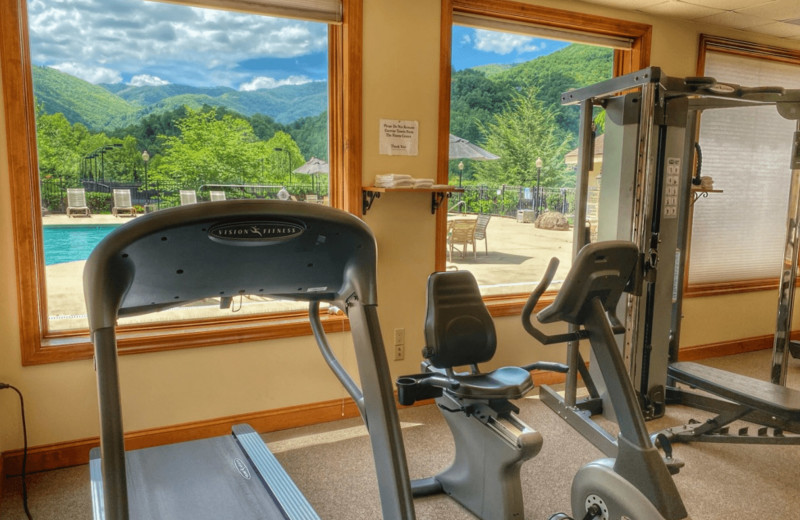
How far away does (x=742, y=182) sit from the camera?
4.63 m

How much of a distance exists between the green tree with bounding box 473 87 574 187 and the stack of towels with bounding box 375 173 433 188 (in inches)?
27.9

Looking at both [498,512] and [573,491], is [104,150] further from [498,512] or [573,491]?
[573,491]

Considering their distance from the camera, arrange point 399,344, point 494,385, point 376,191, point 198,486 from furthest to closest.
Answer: point 399,344
point 376,191
point 494,385
point 198,486

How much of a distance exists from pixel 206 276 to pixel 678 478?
2573 millimetres

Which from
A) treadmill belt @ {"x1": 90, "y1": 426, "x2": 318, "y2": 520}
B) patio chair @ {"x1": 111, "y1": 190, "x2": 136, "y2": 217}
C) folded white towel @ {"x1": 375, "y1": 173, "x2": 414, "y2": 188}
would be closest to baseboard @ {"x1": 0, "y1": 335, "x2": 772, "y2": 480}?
treadmill belt @ {"x1": 90, "y1": 426, "x2": 318, "y2": 520}

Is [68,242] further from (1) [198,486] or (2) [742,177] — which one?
(2) [742,177]

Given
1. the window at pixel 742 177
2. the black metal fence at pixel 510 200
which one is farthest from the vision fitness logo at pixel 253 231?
the window at pixel 742 177

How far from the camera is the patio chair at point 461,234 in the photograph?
3727 mm

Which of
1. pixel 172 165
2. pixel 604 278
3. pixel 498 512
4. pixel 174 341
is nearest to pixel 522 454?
pixel 498 512

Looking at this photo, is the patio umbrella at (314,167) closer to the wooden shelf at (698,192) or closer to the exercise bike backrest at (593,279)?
the exercise bike backrest at (593,279)

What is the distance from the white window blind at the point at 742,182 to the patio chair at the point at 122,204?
405 cm

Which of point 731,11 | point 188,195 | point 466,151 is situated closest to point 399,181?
point 466,151

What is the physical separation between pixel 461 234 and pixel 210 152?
1651 millimetres

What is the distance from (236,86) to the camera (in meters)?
3.13
